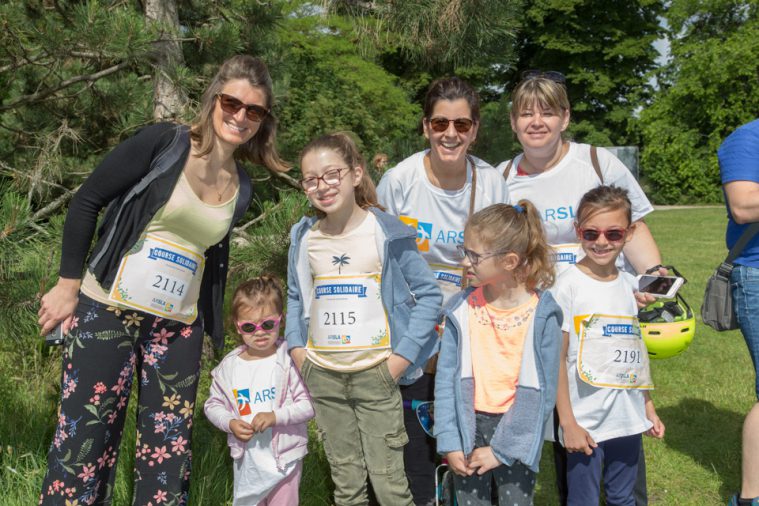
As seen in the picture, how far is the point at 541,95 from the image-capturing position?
254 cm

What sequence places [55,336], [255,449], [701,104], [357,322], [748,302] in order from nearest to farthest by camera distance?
[55,336] < [357,322] < [255,449] < [748,302] < [701,104]

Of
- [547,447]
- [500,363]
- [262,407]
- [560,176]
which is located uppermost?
[560,176]

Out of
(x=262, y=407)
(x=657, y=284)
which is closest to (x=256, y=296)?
(x=262, y=407)

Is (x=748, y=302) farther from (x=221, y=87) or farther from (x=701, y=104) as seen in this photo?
(x=701, y=104)

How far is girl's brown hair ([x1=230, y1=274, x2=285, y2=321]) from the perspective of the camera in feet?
8.43

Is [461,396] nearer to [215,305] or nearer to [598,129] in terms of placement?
[215,305]

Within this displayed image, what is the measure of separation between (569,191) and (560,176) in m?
0.07

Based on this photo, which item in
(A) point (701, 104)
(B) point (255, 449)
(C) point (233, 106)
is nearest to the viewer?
(C) point (233, 106)

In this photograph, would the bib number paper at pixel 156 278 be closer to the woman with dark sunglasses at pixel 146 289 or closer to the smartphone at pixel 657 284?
the woman with dark sunglasses at pixel 146 289

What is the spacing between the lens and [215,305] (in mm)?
2438

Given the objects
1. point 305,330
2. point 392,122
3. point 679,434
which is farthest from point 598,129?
point 305,330

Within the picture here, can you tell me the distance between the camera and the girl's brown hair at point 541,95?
8.32ft

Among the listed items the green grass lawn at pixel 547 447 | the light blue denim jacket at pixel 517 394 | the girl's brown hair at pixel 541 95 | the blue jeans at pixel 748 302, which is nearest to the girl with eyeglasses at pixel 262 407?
the green grass lawn at pixel 547 447

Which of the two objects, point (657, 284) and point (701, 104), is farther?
point (701, 104)
